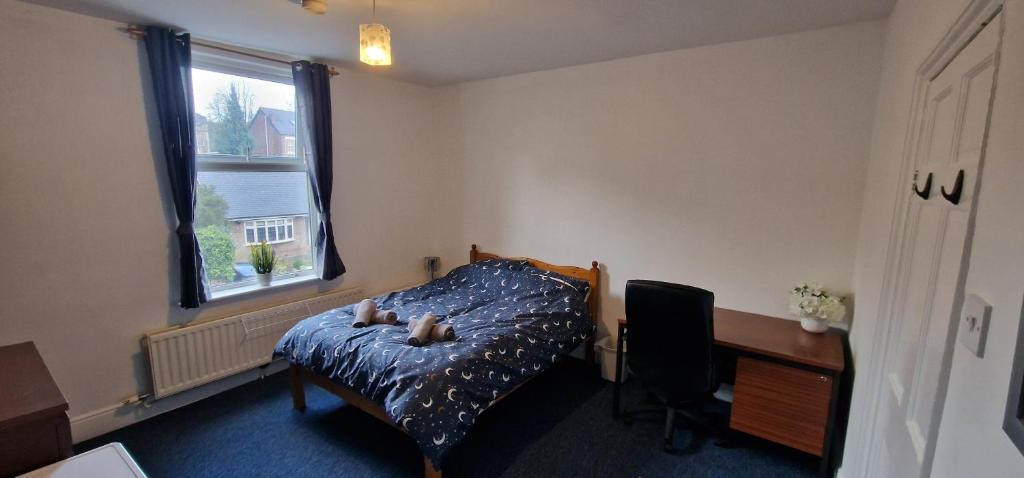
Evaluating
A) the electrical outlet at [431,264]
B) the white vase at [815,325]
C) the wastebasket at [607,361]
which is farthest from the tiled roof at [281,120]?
the white vase at [815,325]

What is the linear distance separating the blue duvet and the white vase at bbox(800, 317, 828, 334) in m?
1.34

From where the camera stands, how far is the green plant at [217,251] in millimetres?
2867

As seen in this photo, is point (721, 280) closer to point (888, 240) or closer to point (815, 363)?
point (815, 363)

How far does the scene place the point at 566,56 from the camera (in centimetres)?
303

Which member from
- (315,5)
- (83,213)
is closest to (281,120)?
(83,213)

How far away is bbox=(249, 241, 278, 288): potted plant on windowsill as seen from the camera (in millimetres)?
3051

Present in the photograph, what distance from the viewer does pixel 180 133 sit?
255 cm

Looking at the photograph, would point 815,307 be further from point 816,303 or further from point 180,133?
point 180,133

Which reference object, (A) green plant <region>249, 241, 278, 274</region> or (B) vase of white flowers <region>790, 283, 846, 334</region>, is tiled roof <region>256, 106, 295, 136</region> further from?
(B) vase of white flowers <region>790, 283, 846, 334</region>

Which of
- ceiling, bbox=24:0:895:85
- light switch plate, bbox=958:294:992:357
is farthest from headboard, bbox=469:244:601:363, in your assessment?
light switch plate, bbox=958:294:992:357

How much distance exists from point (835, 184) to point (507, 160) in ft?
7.85

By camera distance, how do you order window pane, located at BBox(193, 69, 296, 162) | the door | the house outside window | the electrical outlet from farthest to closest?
1. the electrical outlet
2. the house outside window
3. window pane, located at BBox(193, 69, 296, 162)
4. the door

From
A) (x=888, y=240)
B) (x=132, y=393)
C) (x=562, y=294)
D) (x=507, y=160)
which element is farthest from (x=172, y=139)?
(x=888, y=240)

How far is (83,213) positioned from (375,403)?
196 cm
